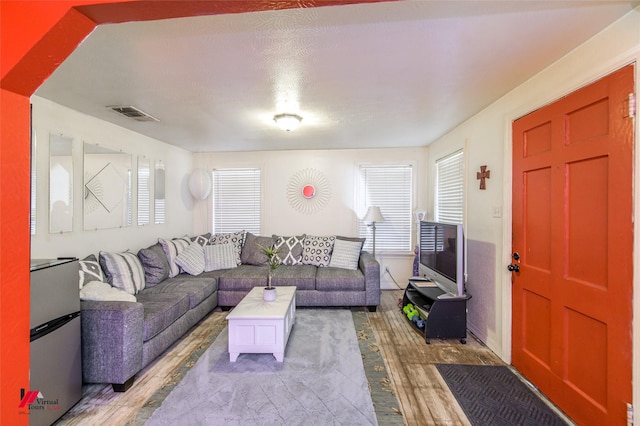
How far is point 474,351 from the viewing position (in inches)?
101

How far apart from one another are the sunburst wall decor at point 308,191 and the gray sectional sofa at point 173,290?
770 mm

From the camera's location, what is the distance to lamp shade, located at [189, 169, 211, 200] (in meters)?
4.27

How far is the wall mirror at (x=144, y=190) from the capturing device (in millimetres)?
3592

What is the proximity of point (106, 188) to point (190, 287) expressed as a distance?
145 cm

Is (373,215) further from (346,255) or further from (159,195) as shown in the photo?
(159,195)

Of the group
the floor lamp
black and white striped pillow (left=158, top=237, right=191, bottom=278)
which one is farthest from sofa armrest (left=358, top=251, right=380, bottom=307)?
black and white striped pillow (left=158, top=237, right=191, bottom=278)

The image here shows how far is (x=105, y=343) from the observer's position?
1.99 meters

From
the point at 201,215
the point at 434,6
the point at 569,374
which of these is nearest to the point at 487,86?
the point at 434,6

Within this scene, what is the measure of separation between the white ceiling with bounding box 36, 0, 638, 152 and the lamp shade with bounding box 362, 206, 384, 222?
60.8 inches

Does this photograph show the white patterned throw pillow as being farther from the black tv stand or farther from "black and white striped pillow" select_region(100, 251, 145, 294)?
"black and white striped pillow" select_region(100, 251, 145, 294)

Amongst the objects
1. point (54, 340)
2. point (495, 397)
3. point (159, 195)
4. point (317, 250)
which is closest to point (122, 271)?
point (54, 340)

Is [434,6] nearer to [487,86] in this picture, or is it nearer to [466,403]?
[487,86]

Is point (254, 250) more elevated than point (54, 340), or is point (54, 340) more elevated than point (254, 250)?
point (254, 250)

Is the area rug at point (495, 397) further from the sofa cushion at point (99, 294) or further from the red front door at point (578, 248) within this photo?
the sofa cushion at point (99, 294)
